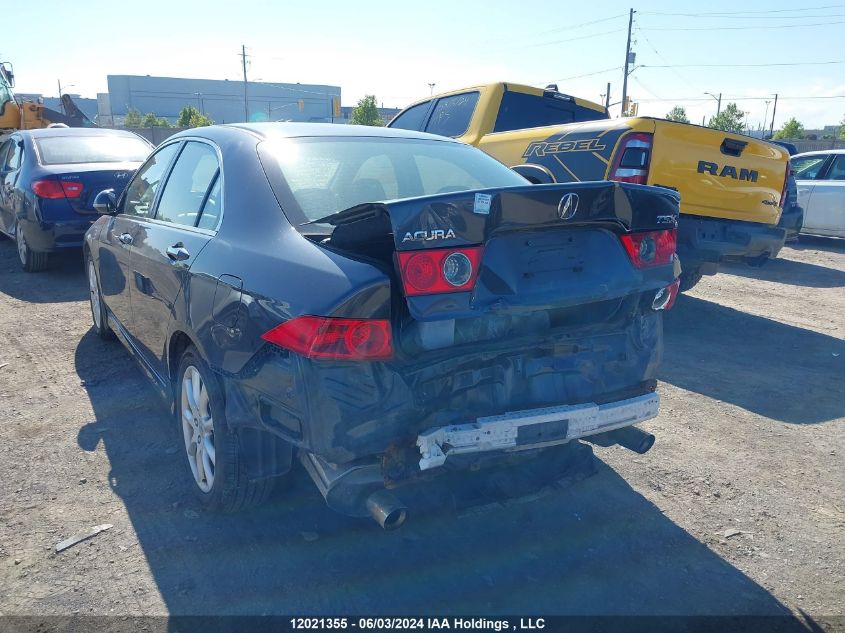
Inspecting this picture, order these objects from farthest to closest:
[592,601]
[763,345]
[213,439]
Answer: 1. [763,345]
2. [213,439]
3. [592,601]

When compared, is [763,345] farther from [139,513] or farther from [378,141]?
[139,513]

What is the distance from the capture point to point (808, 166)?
12.0 metres

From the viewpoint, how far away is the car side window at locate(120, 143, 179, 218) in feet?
13.4

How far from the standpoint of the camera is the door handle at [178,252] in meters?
3.19

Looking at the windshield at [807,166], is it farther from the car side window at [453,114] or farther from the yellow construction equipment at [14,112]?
the yellow construction equipment at [14,112]

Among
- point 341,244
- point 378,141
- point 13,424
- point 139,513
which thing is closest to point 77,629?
point 139,513

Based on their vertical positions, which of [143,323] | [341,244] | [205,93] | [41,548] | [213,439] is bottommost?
[41,548]

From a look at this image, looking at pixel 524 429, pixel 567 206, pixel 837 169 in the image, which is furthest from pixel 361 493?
pixel 837 169

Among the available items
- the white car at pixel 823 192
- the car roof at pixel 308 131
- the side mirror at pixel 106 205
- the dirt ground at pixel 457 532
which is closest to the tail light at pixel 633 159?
the dirt ground at pixel 457 532

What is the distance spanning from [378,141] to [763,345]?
4.20 m

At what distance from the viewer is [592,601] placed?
2625 mm

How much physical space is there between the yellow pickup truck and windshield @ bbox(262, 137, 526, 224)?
60.8 inches

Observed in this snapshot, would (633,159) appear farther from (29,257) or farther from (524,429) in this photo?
(29,257)

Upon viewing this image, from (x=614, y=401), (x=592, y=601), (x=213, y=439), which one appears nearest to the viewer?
(x=592, y=601)
